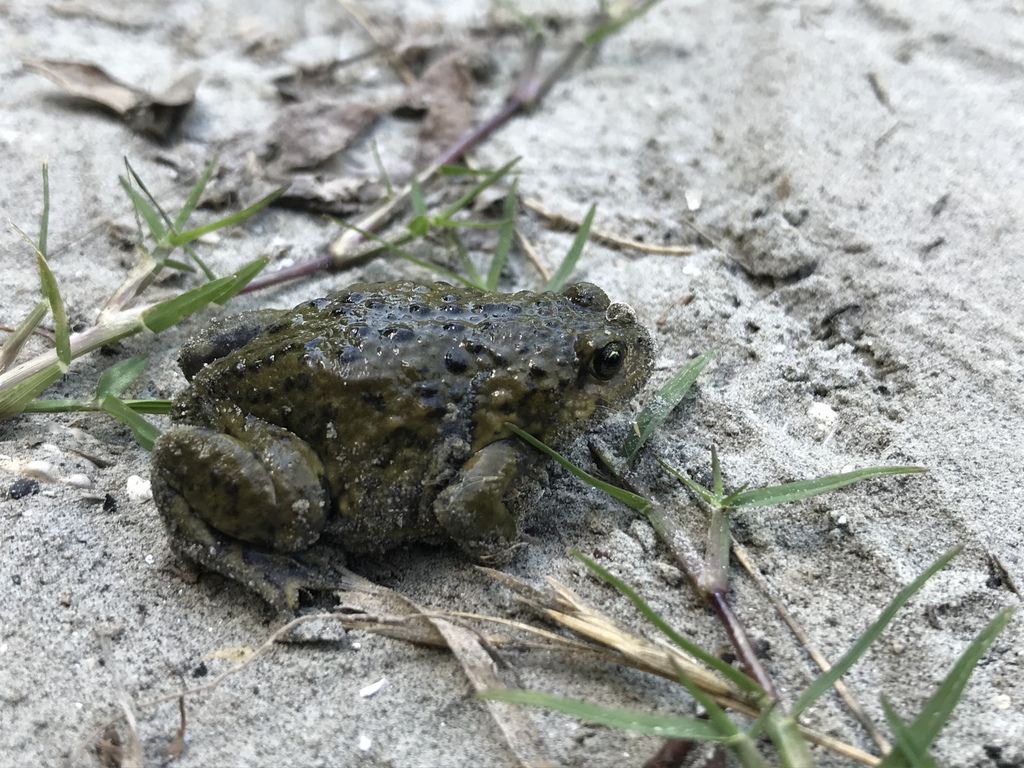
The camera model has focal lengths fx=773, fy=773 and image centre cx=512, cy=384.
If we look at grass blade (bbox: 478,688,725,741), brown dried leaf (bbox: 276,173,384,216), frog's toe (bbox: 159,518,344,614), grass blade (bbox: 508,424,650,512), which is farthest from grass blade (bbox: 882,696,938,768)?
brown dried leaf (bbox: 276,173,384,216)

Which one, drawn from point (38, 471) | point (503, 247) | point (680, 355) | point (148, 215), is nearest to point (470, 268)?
point (503, 247)

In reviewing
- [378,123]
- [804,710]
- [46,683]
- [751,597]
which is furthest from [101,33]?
[804,710]

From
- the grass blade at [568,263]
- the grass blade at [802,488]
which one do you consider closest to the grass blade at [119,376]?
the grass blade at [568,263]

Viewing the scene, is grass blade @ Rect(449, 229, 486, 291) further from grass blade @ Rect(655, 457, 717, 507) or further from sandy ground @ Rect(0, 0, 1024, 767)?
grass blade @ Rect(655, 457, 717, 507)

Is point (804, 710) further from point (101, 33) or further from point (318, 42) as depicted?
point (101, 33)

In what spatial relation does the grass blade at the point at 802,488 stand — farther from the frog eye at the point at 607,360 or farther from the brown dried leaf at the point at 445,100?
the brown dried leaf at the point at 445,100

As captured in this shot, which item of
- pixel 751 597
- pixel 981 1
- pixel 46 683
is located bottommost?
pixel 46 683
